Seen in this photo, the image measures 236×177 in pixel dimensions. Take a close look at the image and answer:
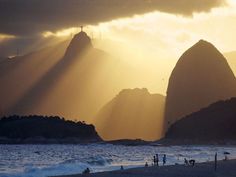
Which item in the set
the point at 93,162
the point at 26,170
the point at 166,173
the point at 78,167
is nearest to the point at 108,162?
the point at 93,162

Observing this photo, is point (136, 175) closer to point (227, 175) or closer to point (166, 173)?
point (166, 173)

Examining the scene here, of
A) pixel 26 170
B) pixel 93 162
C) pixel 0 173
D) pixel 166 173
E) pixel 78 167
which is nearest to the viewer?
pixel 166 173

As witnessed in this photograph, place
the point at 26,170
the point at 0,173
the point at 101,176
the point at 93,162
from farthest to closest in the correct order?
the point at 93,162 < the point at 26,170 < the point at 0,173 < the point at 101,176

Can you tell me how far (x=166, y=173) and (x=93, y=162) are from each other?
31783 millimetres

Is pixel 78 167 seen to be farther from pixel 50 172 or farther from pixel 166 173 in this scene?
pixel 166 173

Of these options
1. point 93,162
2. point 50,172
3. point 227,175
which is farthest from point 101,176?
point 93,162

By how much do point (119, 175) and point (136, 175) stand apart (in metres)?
1.54

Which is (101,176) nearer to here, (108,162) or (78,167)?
(78,167)

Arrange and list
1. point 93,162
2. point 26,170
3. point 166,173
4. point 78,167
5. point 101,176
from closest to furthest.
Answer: point 101,176
point 166,173
point 26,170
point 78,167
point 93,162

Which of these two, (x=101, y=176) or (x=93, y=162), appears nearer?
(x=101, y=176)

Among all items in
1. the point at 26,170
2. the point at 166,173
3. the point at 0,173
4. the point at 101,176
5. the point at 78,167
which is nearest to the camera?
the point at 101,176

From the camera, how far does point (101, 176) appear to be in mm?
47062

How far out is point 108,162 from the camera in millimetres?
83500

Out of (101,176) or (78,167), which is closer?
(101,176)
